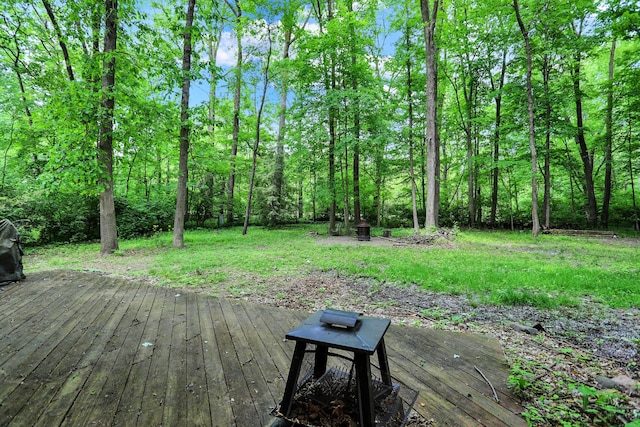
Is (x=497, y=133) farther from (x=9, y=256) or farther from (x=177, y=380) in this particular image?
(x=9, y=256)

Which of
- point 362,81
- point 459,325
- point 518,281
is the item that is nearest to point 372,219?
point 362,81

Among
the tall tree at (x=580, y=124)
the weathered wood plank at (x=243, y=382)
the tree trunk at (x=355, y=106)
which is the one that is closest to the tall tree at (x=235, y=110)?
the tree trunk at (x=355, y=106)

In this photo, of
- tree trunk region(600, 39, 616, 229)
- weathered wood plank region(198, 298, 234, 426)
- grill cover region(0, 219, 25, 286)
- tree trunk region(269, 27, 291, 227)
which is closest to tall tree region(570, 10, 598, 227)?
tree trunk region(600, 39, 616, 229)

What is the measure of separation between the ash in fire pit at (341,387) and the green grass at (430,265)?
3230mm

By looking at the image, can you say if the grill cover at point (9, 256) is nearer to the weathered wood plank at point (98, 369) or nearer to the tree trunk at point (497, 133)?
the weathered wood plank at point (98, 369)

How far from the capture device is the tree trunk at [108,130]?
6970mm

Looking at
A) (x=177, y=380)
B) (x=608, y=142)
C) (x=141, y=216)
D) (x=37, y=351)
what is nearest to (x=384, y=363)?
(x=177, y=380)

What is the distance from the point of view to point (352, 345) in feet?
3.91

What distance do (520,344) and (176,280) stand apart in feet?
16.3

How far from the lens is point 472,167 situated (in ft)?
45.2

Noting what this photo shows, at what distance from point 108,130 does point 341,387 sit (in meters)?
8.71

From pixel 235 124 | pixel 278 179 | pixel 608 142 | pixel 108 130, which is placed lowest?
pixel 278 179

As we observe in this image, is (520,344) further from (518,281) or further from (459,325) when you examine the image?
(518,281)

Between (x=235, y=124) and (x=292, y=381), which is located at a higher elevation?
(x=235, y=124)
